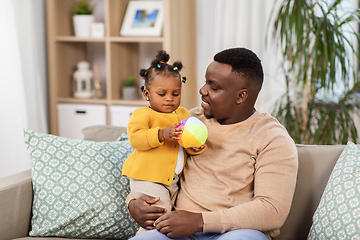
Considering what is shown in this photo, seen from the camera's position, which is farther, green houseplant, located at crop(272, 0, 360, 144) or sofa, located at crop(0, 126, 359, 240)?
green houseplant, located at crop(272, 0, 360, 144)

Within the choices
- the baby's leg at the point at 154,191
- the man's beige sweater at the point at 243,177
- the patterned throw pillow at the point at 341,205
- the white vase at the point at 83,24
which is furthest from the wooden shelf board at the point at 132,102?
the patterned throw pillow at the point at 341,205

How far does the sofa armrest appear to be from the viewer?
1428 millimetres

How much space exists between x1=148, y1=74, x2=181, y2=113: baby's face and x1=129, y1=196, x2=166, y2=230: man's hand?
30 cm

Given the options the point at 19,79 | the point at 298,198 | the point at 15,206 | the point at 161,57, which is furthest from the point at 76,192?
the point at 19,79

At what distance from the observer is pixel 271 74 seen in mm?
2908

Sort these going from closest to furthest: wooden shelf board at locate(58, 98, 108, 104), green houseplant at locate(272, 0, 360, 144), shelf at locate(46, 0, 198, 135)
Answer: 1. green houseplant at locate(272, 0, 360, 144)
2. shelf at locate(46, 0, 198, 135)
3. wooden shelf board at locate(58, 98, 108, 104)

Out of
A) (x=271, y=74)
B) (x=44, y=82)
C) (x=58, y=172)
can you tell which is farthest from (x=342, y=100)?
(x=44, y=82)

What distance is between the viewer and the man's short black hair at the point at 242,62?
4.22 feet

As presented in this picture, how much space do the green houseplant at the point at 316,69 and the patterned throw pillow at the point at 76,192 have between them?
4.34 ft

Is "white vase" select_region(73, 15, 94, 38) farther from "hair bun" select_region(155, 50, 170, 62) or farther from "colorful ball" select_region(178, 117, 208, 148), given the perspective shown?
"colorful ball" select_region(178, 117, 208, 148)

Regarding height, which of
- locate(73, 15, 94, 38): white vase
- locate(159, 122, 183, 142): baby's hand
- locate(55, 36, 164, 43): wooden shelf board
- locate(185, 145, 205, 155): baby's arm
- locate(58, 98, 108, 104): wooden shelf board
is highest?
locate(73, 15, 94, 38): white vase

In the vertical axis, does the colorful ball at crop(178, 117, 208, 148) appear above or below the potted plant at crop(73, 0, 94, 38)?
below

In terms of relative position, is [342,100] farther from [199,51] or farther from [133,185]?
[133,185]

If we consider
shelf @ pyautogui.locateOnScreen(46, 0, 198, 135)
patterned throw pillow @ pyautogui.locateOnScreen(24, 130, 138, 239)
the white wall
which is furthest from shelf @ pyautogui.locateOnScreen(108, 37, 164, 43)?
patterned throw pillow @ pyautogui.locateOnScreen(24, 130, 138, 239)
